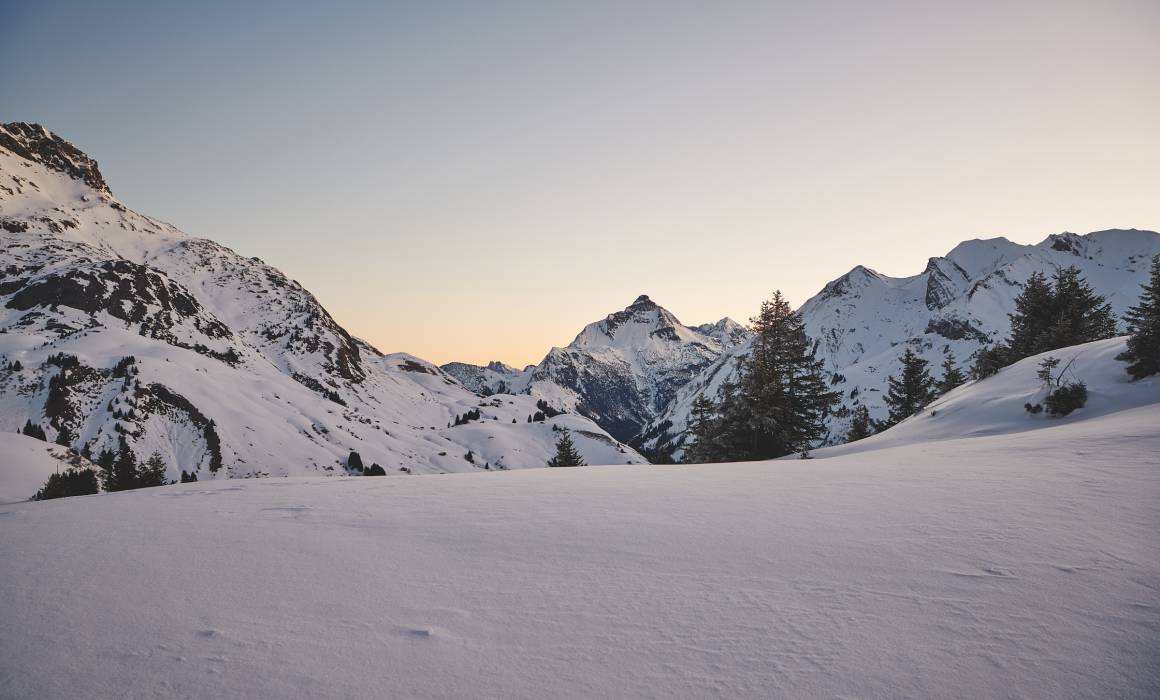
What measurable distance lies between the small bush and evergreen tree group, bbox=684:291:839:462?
10.0m

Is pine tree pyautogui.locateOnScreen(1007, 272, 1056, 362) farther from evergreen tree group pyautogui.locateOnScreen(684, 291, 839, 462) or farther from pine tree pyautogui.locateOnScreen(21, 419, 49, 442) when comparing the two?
pine tree pyautogui.locateOnScreen(21, 419, 49, 442)

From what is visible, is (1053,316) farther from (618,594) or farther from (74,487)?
(74,487)

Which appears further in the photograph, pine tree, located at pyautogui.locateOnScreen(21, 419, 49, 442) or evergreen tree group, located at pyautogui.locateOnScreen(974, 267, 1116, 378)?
pine tree, located at pyautogui.locateOnScreen(21, 419, 49, 442)

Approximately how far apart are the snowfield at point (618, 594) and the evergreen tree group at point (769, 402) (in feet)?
55.9

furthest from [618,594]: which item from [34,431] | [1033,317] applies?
[34,431]

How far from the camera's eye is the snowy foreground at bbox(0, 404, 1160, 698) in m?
2.83

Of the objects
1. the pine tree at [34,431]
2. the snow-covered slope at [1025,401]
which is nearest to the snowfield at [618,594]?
the snow-covered slope at [1025,401]

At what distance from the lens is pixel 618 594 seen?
155 inches

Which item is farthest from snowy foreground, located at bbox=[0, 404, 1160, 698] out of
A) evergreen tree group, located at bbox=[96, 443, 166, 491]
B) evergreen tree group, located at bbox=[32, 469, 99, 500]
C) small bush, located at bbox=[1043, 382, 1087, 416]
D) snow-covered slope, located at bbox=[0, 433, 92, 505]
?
snow-covered slope, located at bbox=[0, 433, 92, 505]

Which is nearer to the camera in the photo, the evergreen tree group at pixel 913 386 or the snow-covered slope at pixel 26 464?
Result: the snow-covered slope at pixel 26 464

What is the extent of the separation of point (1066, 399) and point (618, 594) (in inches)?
615

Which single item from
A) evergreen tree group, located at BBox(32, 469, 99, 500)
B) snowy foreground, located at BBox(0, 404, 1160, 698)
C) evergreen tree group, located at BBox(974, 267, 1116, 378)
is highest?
evergreen tree group, located at BBox(974, 267, 1116, 378)

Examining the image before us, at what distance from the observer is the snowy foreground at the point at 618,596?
2.83 m

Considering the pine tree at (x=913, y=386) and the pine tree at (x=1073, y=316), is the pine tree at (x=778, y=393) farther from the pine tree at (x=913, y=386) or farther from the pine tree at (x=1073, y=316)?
the pine tree at (x=913, y=386)
